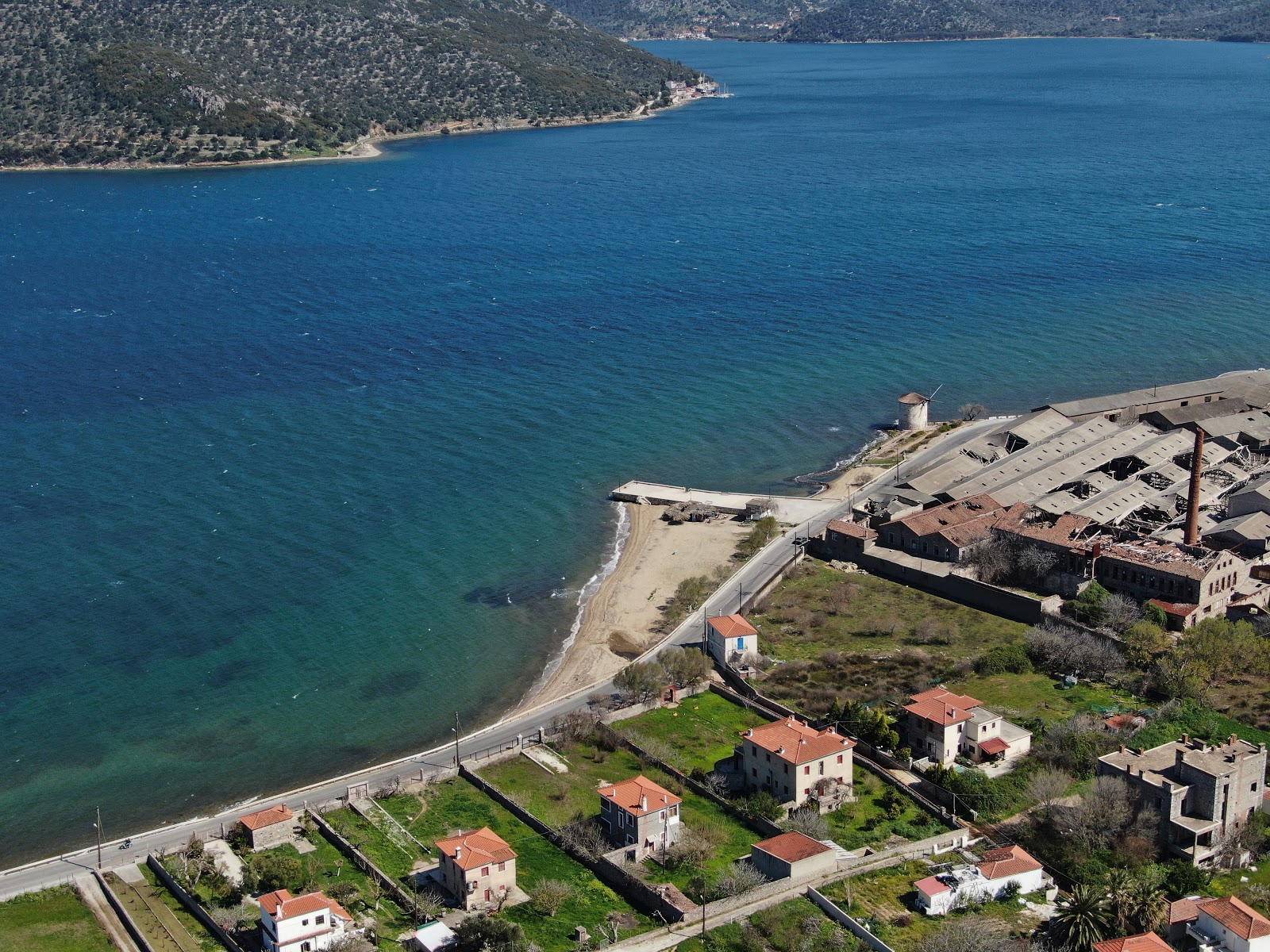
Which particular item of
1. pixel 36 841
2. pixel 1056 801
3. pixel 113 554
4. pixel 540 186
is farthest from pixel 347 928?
pixel 540 186

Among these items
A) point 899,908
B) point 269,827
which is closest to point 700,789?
point 899,908

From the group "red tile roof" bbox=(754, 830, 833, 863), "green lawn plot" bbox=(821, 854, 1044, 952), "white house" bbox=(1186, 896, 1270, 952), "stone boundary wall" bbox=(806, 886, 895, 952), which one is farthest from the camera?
"red tile roof" bbox=(754, 830, 833, 863)

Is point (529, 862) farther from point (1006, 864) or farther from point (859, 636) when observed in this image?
point (859, 636)

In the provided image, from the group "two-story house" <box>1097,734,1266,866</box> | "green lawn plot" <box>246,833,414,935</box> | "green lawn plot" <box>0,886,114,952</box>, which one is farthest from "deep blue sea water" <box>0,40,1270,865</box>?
"two-story house" <box>1097,734,1266,866</box>

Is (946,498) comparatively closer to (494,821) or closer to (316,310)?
(494,821)

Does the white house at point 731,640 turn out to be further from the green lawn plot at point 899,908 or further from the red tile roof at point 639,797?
the green lawn plot at point 899,908

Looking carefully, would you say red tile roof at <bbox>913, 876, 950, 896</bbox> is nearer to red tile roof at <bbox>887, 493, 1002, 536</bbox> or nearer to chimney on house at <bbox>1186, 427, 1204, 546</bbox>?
red tile roof at <bbox>887, 493, 1002, 536</bbox>
